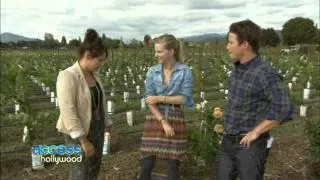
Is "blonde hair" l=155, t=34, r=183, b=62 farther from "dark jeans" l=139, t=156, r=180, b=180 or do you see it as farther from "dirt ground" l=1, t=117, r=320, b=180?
"dirt ground" l=1, t=117, r=320, b=180

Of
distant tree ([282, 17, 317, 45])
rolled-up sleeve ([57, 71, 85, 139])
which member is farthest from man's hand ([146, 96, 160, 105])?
distant tree ([282, 17, 317, 45])

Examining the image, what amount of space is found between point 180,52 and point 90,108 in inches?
33.4

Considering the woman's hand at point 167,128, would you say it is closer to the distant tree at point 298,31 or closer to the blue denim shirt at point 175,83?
the blue denim shirt at point 175,83

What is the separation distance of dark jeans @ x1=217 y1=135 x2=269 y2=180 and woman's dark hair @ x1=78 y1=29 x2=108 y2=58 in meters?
1.03

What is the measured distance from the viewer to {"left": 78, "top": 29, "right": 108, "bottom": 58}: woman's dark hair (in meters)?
3.11

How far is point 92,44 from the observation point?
122 inches

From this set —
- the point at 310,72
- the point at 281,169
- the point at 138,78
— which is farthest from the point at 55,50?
the point at 281,169

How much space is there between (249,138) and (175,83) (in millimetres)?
751

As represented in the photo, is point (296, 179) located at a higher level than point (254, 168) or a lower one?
lower

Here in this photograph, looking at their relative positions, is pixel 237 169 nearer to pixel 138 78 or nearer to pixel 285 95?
pixel 285 95

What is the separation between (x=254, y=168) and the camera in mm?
3123

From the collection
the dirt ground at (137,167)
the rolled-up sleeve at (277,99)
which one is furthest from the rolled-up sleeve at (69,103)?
the dirt ground at (137,167)

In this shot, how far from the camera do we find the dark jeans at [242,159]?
312cm

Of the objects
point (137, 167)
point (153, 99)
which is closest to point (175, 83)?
point (153, 99)
